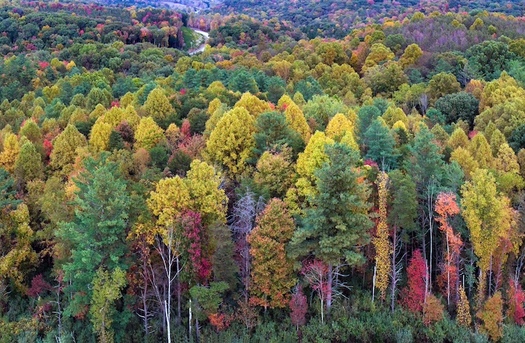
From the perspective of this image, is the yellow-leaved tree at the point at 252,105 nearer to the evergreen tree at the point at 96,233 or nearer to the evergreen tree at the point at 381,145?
the evergreen tree at the point at 381,145

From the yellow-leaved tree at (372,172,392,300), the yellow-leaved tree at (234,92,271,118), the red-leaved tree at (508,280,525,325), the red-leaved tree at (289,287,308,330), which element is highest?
the yellow-leaved tree at (234,92,271,118)

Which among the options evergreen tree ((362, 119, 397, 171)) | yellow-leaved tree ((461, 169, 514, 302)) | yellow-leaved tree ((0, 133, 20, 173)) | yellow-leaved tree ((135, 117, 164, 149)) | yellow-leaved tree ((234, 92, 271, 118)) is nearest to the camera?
yellow-leaved tree ((461, 169, 514, 302))

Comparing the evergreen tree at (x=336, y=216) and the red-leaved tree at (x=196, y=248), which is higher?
the evergreen tree at (x=336, y=216)

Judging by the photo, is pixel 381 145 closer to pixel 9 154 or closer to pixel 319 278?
pixel 319 278

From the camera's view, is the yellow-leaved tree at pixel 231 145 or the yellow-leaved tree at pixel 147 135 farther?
the yellow-leaved tree at pixel 147 135

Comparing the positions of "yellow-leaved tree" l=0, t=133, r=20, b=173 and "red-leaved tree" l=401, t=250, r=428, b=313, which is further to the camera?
"yellow-leaved tree" l=0, t=133, r=20, b=173

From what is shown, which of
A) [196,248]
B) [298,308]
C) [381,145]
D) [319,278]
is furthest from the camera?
[381,145]

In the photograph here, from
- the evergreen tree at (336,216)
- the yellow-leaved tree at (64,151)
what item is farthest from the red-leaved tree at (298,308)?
the yellow-leaved tree at (64,151)

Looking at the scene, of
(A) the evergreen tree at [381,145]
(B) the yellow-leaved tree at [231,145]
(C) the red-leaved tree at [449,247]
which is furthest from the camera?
(B) the yellow-leaved tree at [231,145]

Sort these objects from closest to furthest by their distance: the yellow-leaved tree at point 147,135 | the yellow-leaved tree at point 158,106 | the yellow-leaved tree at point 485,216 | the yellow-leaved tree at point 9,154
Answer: the yellow-leaved tree at point 485,216 < the yellow-leaved tree at point 9,154 < the yellow-leaved tree at point 147,135 < the yellow-leaved tree at point 158,106

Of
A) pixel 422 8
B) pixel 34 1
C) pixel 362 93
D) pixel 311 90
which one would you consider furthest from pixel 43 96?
pixel 422 8

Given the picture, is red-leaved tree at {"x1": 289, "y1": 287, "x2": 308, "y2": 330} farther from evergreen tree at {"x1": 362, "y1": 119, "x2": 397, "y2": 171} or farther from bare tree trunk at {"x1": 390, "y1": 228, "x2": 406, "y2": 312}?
evergreen tree at {"x1": 362, "y1": 119, "x2": 397, "y2": 171}

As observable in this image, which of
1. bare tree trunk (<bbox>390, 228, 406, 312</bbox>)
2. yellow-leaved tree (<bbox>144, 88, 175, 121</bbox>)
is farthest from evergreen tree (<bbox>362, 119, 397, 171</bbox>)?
yellow-leaved tree (<bbox>144, 88, 175, 121</bbox>)

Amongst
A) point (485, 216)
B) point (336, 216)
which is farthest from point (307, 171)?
point (485, 216)
